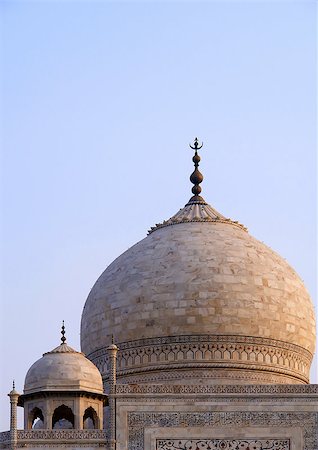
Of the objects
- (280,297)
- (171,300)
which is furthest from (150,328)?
(280,297)

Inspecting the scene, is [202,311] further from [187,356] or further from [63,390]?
[63,390]

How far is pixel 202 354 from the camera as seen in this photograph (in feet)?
79.4

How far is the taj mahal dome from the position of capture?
21938mm

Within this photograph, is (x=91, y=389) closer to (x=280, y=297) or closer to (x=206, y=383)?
(x=206, y=383)

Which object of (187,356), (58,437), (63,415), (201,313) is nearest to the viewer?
(58,437)

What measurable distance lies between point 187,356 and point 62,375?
2.42m

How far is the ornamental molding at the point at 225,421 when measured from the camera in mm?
21922

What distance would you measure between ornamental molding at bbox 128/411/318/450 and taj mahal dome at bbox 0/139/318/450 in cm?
1

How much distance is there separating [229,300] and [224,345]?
2.25 ft

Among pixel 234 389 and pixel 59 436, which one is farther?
pixel 234 389

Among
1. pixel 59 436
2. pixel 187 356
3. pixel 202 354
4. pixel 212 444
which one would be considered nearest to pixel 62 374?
pixel 59 436

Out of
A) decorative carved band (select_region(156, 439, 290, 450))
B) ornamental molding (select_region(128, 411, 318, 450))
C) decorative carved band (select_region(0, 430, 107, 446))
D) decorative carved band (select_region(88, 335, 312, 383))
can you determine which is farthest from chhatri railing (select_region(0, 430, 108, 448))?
decorative carved band (select_region(88, 335, 312, 383))

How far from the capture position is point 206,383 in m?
23.9

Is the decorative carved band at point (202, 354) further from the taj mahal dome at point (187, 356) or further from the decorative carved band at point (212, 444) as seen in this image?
the decorative carved band at point (212, 444)
